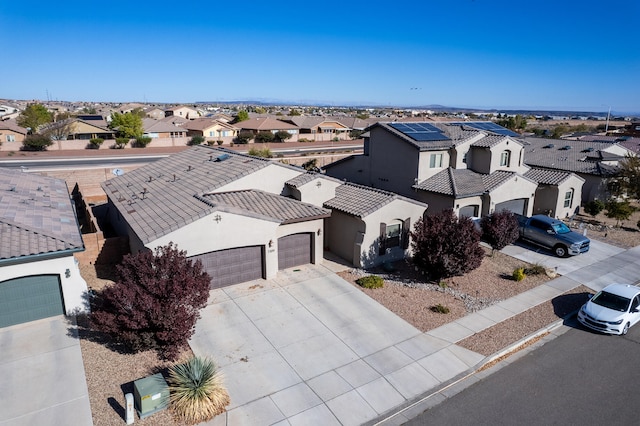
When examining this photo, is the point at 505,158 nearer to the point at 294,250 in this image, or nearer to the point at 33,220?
the point at 294,250

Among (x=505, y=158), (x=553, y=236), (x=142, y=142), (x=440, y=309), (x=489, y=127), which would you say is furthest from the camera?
(x=142, y=142)

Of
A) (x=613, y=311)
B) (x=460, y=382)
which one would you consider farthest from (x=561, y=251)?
(x=460, y=382)

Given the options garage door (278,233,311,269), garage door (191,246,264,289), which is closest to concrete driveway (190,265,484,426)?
garage door (191,246,264,289)

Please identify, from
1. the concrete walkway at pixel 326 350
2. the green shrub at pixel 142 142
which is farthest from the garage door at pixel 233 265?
the green shrub at pixel 142 142

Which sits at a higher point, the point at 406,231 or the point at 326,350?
the point at 406,231

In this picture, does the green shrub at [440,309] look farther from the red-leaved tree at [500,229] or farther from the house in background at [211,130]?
the house in background at [211,130]

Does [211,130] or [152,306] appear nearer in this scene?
[152,306]

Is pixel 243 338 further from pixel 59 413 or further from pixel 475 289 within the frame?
pixel 475 289
